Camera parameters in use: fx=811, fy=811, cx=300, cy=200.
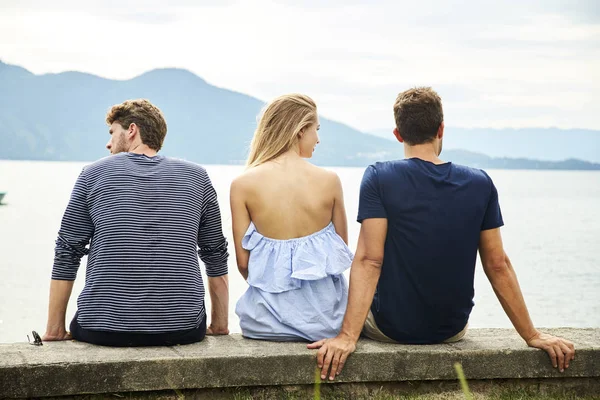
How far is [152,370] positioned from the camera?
3.31 metres

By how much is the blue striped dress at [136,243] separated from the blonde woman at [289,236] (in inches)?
10.0

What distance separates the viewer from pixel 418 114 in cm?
359

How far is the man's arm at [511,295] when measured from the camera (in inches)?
144

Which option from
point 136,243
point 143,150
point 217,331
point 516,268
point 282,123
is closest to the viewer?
point 136,243

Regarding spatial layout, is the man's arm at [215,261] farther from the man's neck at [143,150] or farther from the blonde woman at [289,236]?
the man's neck at [143,150]

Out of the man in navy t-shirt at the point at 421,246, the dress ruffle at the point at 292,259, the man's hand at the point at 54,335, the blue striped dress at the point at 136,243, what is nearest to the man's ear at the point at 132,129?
the blue striped dress at the point at 136,243

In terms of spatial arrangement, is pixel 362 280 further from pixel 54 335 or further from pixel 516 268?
pixel 516 268

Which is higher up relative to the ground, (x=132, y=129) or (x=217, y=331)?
(x=132, y=129)

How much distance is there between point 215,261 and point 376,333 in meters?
0.85

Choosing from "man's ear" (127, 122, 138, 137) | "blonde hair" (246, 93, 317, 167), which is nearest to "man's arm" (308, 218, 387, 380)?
"blonde hair" (246, 93, 317, 167)

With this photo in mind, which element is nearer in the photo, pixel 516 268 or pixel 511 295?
pixel 511 295

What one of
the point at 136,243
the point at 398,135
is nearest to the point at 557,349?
the point at 398,135

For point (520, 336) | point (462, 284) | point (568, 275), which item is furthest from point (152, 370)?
point (568, 275)

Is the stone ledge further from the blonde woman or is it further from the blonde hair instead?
the blonde hair
